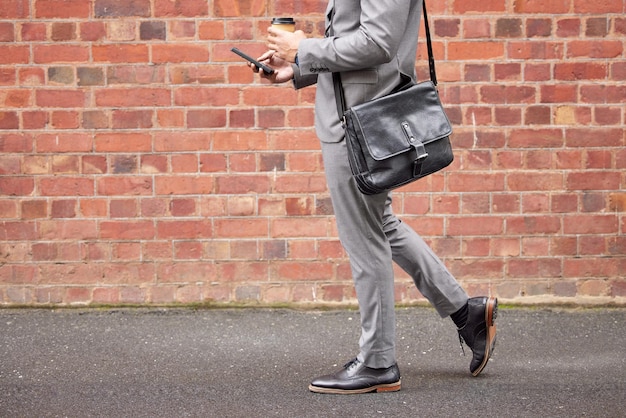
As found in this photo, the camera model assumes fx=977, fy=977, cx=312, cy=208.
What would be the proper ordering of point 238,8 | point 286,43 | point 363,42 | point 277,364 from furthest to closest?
point 238,8 < point 277,364 < point 286,43 < point 363,42

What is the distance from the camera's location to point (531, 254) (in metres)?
5.53

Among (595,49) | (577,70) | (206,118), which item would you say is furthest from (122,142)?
(595,49)

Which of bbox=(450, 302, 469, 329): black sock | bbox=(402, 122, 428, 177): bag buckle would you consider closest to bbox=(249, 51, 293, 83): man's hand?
bbox=(402, 122, 428, 177): bag buckle

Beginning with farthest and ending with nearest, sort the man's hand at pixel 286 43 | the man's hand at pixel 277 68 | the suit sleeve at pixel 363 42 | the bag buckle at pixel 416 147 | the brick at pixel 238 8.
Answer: the brick at pixel 238 8, the man's hand at pixel 277 68, the man's hand at pixel 286 43, the bag buckle at pixel 416 147, the suit sleeve at pixel 363 42

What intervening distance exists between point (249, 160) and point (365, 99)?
172 centimetres

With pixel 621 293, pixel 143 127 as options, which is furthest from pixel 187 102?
pixel 621 293

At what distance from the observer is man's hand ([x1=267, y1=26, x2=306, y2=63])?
389cm

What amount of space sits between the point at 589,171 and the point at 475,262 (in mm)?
816

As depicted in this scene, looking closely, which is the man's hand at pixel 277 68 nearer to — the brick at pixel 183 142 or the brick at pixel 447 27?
the brick at pixel 183 142

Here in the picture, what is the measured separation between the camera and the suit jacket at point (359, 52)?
3.67 metres

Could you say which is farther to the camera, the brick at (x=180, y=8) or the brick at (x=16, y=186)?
the brick at (x=16, y=186)

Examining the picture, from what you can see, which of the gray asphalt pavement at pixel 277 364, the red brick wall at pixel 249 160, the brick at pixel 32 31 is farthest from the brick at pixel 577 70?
the brick at pixel 32 31

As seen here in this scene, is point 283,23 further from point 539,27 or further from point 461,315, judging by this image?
point 539,27

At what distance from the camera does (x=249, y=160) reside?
5.46 m
